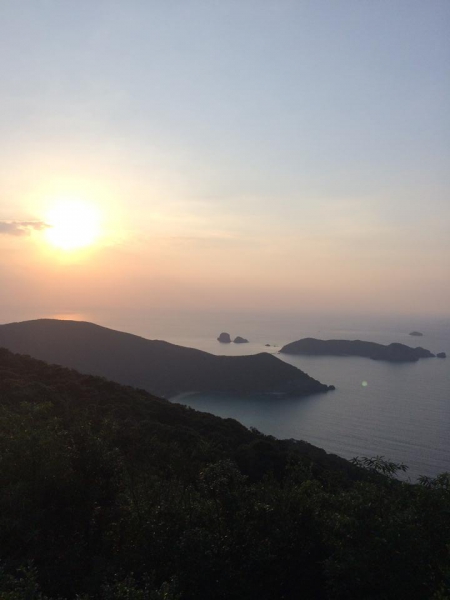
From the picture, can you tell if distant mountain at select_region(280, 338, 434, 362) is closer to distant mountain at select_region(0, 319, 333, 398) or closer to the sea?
the sea

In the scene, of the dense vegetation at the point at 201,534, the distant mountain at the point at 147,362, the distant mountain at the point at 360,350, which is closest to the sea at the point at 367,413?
the distant mountain at the point at 147,362

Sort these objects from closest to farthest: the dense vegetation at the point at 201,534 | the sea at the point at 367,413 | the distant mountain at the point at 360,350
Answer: the dense vegetation at the point at 201,534 < the sea at the point at 367,413 < the distant mountain at the point at 360,350

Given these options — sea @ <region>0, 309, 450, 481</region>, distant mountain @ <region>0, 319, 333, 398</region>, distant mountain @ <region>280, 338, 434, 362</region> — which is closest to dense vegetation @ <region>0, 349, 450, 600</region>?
sea @ <region>0, 309, 450, 481</region>

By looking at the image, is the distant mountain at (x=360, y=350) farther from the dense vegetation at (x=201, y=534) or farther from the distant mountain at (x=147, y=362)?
the dense vegetation at (x=201, y=534)

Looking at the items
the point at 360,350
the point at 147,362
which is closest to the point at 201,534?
the point at 147,362

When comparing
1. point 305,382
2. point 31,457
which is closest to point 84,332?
point 305,382

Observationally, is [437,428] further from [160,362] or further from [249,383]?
[160,362]
